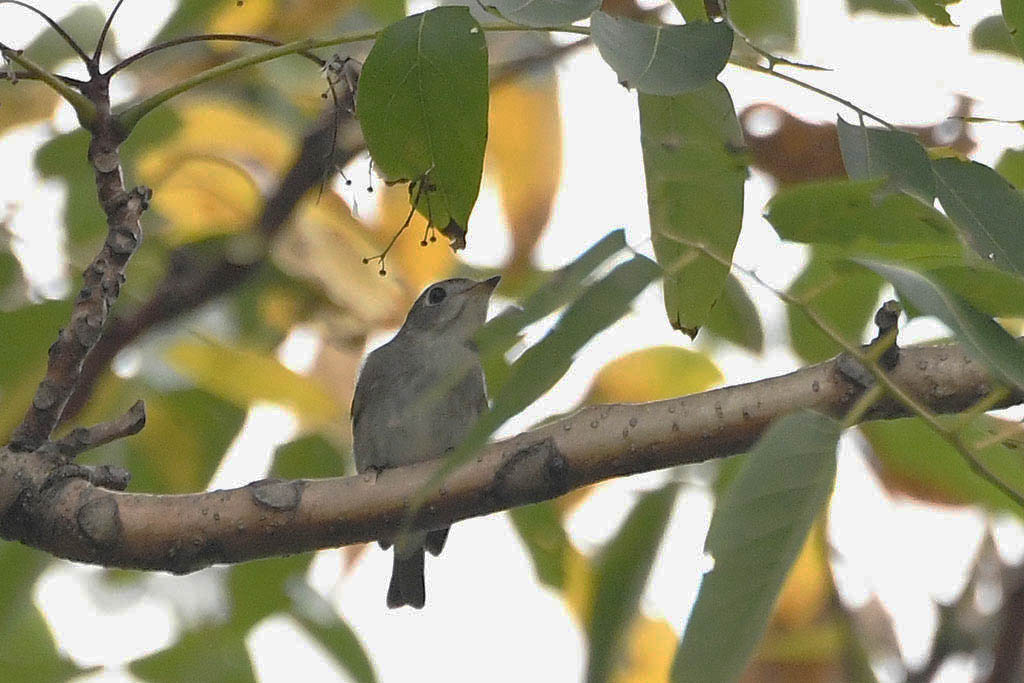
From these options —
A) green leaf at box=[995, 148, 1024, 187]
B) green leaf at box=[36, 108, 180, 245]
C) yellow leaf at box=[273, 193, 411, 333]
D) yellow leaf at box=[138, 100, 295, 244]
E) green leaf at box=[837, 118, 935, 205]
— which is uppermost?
green leaf at box=[36, 108, 180, 245]

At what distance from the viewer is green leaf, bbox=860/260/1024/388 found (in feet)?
4.55

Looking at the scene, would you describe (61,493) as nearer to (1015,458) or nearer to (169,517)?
(169,517)

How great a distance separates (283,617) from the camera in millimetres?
3125

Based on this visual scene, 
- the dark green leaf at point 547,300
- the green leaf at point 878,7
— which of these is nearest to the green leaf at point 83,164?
the green leaf at point 878,7

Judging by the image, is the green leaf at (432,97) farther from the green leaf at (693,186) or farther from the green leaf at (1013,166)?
the green leaf at (1013,166)

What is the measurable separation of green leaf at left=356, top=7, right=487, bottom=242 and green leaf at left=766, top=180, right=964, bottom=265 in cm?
44

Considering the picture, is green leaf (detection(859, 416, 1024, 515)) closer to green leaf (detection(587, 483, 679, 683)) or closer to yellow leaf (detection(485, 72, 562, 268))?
green leaf (detection(587, 483, 679, 683))

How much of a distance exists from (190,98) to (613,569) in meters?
2.12

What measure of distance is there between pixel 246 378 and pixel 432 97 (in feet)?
4.80

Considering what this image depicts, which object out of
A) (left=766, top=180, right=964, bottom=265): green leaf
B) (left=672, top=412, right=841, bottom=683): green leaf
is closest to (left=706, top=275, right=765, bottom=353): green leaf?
(left=766, top=180, right=964, bottom=265): green leaf

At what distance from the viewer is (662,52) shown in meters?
1.74

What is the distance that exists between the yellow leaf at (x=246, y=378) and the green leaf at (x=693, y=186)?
1387mm

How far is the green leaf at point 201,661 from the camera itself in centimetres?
287

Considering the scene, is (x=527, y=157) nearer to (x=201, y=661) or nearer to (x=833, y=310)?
(x=833, y=310)
